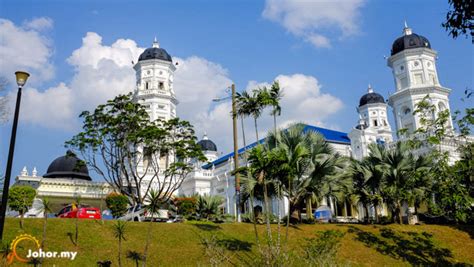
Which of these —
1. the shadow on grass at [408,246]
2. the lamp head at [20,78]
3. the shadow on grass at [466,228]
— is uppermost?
the lamp head at [20,78]

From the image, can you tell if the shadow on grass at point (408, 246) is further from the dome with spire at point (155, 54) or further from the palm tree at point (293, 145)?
the dome with spire at point (155, 54)

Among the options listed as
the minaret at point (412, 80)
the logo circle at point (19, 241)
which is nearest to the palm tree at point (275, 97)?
the logo circle at point (19, 241)

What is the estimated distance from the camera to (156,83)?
54219mm

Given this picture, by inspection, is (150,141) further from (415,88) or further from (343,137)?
(415,88)

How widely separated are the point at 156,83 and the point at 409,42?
1212 inches

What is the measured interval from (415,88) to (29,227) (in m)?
41.9

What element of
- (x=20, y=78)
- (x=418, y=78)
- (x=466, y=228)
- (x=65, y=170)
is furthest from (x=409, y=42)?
(x=20, y=78)

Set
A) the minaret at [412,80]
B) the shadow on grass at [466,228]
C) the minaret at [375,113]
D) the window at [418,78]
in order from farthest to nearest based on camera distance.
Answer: the minaret at [375,113]
the window at [418,78]
the minaret at [412,80]
the shadow on grass at [466,228]

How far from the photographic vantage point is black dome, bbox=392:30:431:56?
166 ft

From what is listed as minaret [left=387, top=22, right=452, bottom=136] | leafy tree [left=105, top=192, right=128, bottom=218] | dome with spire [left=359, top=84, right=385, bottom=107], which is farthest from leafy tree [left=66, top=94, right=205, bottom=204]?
dome with spire [left=359, top=84, right=385, bottom=107]

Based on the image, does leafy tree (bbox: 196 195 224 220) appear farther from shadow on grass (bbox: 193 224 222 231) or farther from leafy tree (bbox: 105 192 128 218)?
shadow on grass (bbox: 193 224 222 231)

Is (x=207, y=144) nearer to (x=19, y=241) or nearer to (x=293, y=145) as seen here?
(x=293, y=145)

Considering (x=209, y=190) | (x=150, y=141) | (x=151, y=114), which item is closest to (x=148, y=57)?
(x=151, y=114)

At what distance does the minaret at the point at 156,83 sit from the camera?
53125 millimetres
